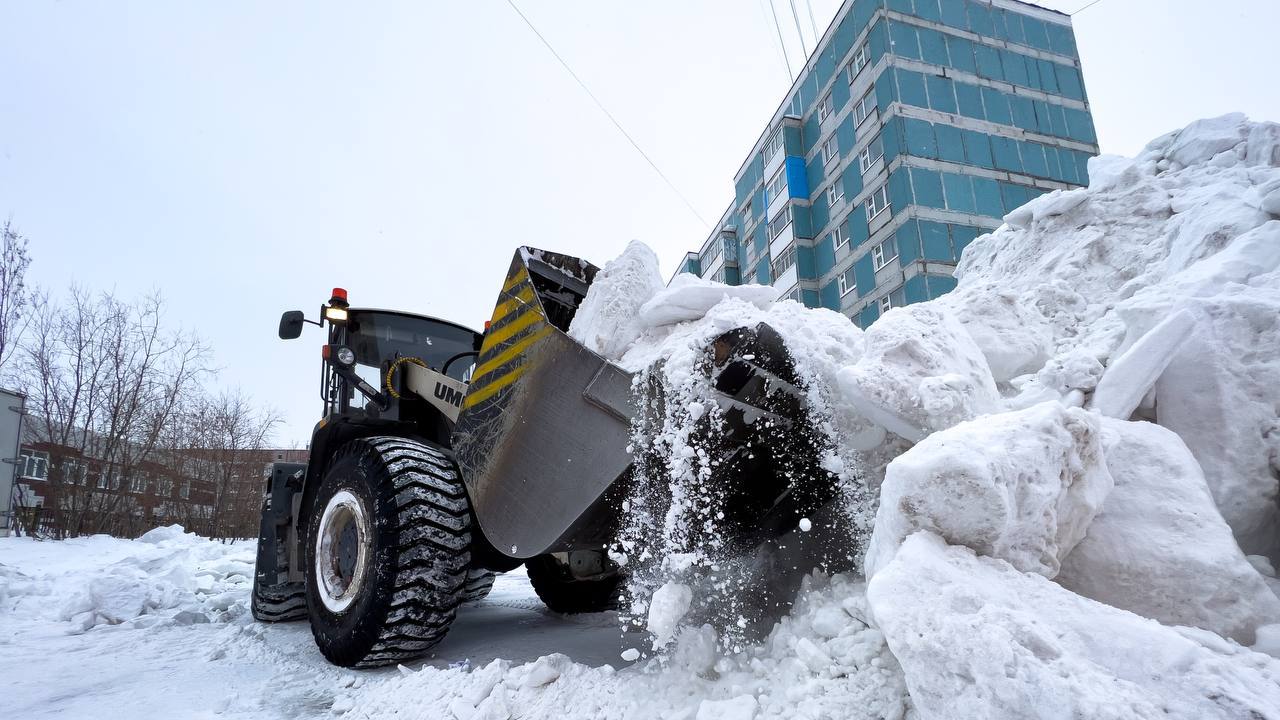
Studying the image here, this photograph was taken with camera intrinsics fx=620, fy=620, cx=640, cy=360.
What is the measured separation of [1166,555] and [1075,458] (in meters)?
0.34

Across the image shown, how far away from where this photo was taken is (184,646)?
13.1ft

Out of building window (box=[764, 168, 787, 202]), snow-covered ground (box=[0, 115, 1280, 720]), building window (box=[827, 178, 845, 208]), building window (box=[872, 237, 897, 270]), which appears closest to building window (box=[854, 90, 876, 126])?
building window (box=[827, 178, 845, 208])

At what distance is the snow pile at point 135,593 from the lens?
4809 millimetres

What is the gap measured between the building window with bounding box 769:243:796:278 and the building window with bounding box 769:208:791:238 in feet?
2.94

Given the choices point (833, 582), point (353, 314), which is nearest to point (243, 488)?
point (353, 314)

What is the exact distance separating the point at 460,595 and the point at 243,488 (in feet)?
56.7

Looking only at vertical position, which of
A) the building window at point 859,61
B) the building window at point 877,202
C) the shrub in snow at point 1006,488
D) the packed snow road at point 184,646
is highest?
the building window at point 859,61

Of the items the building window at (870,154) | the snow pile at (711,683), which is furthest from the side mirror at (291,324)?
the building window at (870,154)

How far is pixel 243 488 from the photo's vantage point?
16922 millimetres

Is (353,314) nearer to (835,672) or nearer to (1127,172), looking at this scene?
(835,672)

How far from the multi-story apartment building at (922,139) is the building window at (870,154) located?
5 centimetres

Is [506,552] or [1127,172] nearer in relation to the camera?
[506,552]

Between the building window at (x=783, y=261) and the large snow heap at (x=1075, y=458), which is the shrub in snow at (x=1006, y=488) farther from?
the building window at (x=783, y=261)

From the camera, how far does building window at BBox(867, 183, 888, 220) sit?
1786cm
